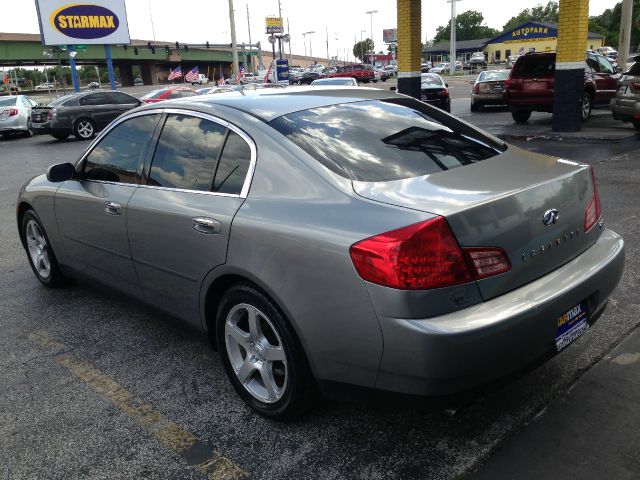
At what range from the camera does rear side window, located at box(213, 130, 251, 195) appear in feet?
9.50

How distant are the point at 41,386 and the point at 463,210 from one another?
2.59 m

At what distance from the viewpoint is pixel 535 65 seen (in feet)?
50.4

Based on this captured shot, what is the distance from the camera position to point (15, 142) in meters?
19.9

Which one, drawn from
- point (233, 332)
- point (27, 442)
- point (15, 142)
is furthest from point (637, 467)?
point (15, 142)

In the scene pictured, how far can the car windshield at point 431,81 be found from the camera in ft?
64.9

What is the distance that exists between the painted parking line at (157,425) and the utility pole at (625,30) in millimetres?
23055

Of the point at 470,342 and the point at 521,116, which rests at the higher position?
the point at 470,342

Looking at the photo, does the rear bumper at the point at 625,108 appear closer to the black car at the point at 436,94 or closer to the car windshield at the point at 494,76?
the black car at the point at 436,94

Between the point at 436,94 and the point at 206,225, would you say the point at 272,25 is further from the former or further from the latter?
the point at 206,225

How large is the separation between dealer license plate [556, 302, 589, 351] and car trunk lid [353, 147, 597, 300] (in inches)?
8.4

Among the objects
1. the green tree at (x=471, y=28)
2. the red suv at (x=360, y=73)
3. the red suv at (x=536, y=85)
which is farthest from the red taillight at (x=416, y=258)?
the green tree at (x=471, y=28)

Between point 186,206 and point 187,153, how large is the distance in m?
0.37

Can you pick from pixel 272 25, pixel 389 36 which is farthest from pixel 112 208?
pixel 389 36

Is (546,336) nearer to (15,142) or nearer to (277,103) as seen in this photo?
(277,103)
